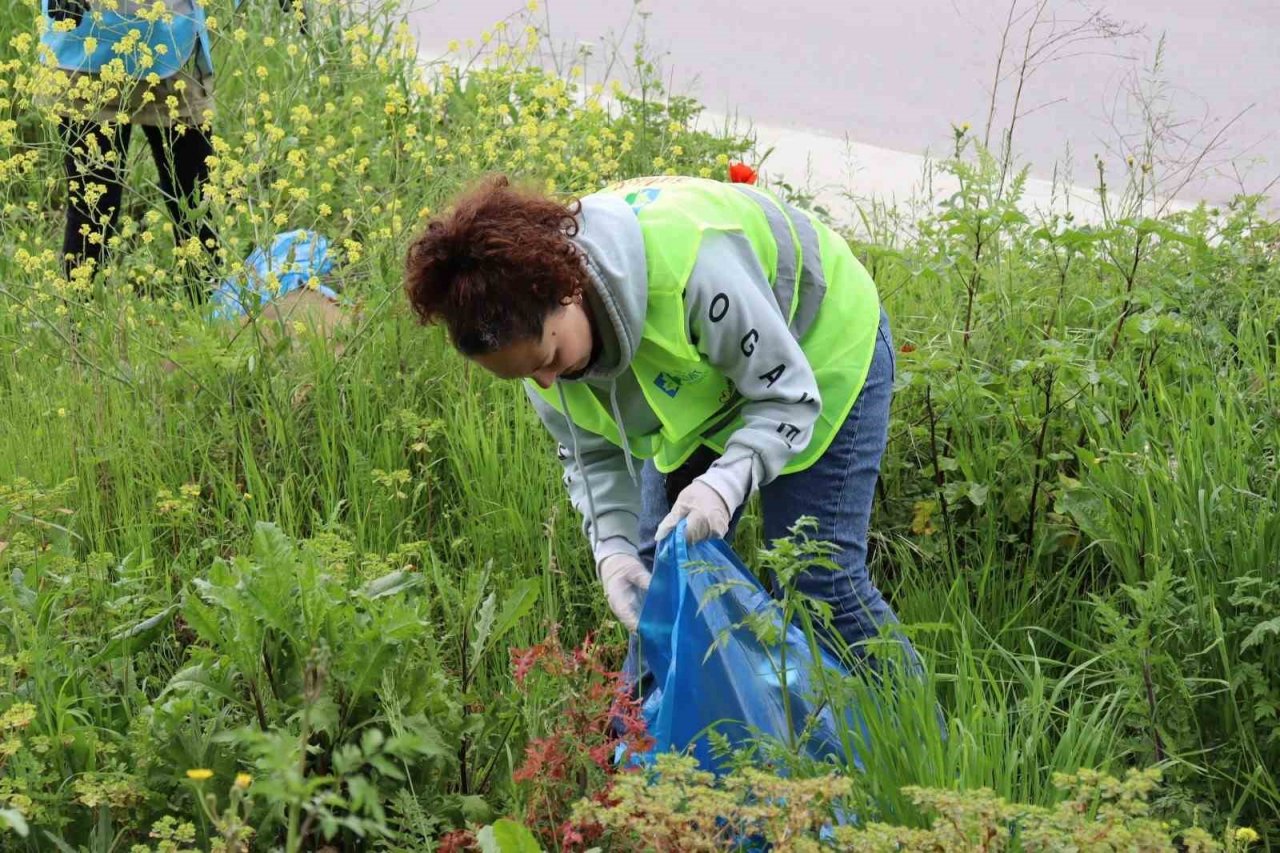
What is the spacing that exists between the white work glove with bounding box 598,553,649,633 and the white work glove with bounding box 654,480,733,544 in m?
0.28

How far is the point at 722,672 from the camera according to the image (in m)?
2.31

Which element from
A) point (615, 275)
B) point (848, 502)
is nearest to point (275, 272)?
point (615, 275)

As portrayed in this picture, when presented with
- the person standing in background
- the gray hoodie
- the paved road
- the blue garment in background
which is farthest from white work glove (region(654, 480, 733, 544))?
the paved road

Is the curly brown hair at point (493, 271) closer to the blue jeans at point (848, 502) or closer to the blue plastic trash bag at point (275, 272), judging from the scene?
the blue jeans at point (848, 502)

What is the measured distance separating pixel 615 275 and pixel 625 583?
0.60 meters

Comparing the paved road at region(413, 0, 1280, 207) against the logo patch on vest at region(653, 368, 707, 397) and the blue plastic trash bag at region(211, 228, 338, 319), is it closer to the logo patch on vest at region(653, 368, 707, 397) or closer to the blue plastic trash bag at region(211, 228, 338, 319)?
the blue plastic trash bag at region(211, 228, 338, 319)

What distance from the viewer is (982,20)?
7.44 meters

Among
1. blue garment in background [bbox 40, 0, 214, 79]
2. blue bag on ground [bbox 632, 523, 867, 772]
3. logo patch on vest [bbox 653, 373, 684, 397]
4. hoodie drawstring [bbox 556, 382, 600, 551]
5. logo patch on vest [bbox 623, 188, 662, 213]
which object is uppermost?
blue garment in background [bbox 40, 0, 214, 79]

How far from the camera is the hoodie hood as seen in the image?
2307 mm

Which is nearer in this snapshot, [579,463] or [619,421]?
[619,421]

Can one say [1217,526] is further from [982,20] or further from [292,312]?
[982,20]

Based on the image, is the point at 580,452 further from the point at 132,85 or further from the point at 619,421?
the point at 132,85

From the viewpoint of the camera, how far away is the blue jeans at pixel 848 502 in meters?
2.59

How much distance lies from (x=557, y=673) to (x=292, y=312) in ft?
5.51
